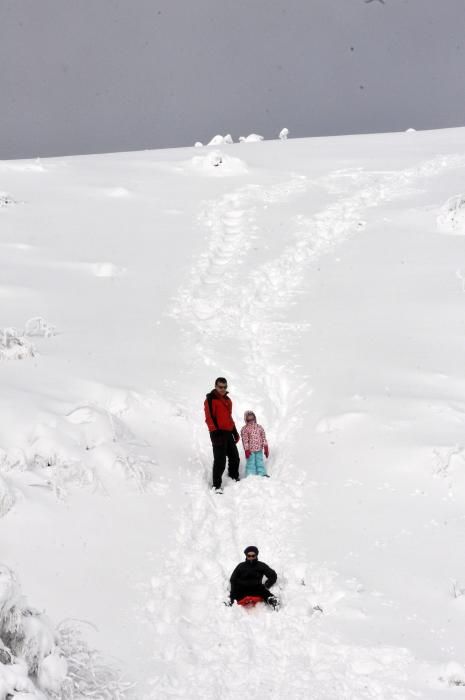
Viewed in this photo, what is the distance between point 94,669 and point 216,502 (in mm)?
4134

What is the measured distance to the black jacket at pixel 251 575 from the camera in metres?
6.98

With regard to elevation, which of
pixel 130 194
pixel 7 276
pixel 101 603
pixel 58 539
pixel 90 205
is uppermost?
pixel 130 194

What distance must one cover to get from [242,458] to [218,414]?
121cm

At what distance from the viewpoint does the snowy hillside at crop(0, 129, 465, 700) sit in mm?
5898

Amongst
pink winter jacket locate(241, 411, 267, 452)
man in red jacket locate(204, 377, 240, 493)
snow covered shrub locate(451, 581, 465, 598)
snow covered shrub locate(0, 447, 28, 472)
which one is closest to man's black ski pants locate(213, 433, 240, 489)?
man in red jacket locate(204, 377, 240, 493)

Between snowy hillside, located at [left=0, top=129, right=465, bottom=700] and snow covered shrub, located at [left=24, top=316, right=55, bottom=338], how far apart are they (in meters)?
0.04

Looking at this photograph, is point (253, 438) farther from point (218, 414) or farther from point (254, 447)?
point (218, 414)

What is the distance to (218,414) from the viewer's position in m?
10.1

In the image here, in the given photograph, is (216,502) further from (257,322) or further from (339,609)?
(257,322)

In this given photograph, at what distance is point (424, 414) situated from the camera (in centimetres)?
987

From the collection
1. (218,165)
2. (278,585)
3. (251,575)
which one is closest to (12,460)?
(251,575)

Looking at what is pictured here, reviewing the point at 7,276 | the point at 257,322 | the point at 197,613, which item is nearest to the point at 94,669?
the point at 197,613

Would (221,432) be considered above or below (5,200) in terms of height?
below

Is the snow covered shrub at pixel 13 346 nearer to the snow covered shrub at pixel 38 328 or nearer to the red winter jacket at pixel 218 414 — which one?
the snow covered shrub at pixel 38 328
